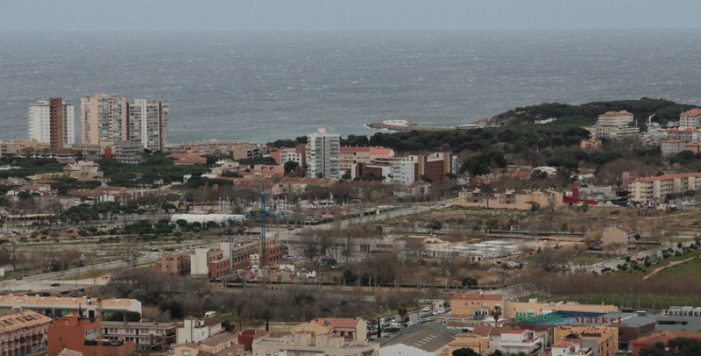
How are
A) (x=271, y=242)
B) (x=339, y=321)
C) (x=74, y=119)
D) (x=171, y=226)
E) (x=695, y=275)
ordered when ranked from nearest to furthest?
(x=339, y=321) < (x=695, y=275) < (x=271, y=242) < (x=171, y=226) < (x=74, y=119)

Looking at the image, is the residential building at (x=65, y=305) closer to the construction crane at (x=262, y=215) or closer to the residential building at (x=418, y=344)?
the residential building at (x=418, y=344)

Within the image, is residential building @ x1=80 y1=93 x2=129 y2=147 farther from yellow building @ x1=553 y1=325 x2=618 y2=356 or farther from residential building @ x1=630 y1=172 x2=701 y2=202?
yellow building @ x1=553 y1=325 x2=618 y2=356

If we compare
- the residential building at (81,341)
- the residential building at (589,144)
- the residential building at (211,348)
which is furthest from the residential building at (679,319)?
the residential building at (589,144)

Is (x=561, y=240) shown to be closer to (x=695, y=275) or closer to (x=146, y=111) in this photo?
(x=695, y=275)

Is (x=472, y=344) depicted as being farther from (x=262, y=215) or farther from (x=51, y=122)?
(x=51, y=122)

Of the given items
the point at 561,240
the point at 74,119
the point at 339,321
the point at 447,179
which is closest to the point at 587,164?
the point at 447,179

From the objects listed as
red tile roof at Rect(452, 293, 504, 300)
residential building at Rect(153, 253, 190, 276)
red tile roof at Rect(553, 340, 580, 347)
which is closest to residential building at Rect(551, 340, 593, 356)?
red tile roof at Rect(553, 340, 580, 347)
